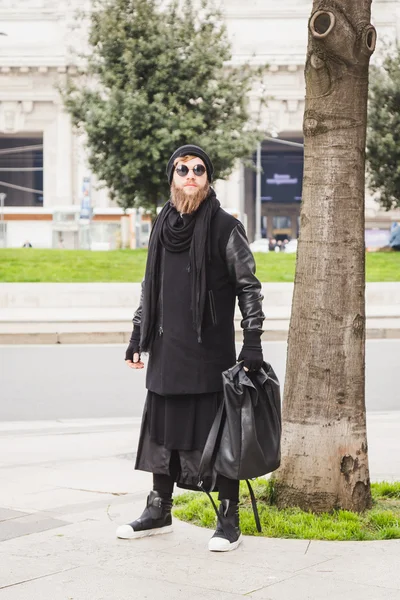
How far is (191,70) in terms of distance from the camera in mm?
30750

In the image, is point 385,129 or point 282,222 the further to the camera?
point 282,222

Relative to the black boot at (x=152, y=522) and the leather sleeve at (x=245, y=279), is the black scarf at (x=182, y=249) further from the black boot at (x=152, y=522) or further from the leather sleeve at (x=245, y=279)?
the black boot at (x=152, y=522)

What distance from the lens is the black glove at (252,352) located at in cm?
496

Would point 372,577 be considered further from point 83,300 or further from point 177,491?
point 83,300

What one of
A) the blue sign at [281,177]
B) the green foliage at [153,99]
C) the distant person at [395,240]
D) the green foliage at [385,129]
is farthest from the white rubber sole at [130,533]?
the blue sign at [281,177]

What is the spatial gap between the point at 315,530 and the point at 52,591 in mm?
1460

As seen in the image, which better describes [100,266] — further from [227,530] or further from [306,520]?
[227,530]

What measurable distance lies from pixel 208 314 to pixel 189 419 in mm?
507

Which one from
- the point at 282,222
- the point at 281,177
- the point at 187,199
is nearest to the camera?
the point at 187,199

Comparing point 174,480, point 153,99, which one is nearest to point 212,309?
point 174,480

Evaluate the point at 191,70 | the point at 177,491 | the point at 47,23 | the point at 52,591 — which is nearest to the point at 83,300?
the point at 191,70

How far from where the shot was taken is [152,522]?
5.27m

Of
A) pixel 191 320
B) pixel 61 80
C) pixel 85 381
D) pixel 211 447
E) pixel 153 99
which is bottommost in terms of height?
pixel 85 381

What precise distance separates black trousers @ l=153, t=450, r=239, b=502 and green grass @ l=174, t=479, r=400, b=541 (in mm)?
272
